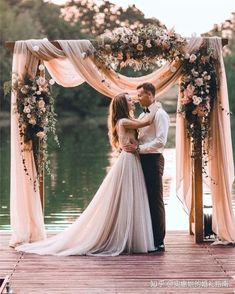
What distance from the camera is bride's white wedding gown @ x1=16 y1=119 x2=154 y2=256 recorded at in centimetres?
726

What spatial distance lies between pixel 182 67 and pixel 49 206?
452 cm

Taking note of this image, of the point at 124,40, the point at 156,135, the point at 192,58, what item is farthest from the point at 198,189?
the point at 124,40

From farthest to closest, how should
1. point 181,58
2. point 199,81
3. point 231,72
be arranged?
1. point 231,72
2. point 181,58
3. point 199,81

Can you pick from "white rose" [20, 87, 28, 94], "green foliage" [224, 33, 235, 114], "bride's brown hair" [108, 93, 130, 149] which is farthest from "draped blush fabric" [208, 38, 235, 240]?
"green foliage" [224, 33, 235, 114]

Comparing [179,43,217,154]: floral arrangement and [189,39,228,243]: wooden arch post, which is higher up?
[179,43,217,154]: floral arrangement

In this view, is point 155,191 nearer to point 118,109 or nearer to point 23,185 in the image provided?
point 118,109

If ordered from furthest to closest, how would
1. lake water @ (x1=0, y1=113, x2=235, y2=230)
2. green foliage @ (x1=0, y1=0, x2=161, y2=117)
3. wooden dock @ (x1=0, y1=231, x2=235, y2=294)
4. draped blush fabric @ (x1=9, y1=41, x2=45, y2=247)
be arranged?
1. green foliage @ (x1=0, y1=0, x2=161, y2=117)
2. lake water @ (x1=0, y1=113, x2=235, y2=230)
3. draped blush fabric @ (x1=9, y1=41, x2=45, y2=247)
4. wooden dock @ (x1=0, y1=231, x2=235, y2=294)

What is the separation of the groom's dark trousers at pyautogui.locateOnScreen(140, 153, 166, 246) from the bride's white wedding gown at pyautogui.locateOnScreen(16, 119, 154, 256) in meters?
0.07

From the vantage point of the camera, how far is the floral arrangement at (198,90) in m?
7.70

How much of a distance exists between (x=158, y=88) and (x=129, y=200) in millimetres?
1244

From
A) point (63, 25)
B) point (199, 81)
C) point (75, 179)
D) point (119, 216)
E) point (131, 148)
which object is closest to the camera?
point (119, 216)

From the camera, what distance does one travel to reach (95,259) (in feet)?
22.9

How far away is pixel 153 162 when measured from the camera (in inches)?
292

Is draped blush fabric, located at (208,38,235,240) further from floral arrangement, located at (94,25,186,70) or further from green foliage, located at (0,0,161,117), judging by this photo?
green foliage, located at (0,0,161,117)
